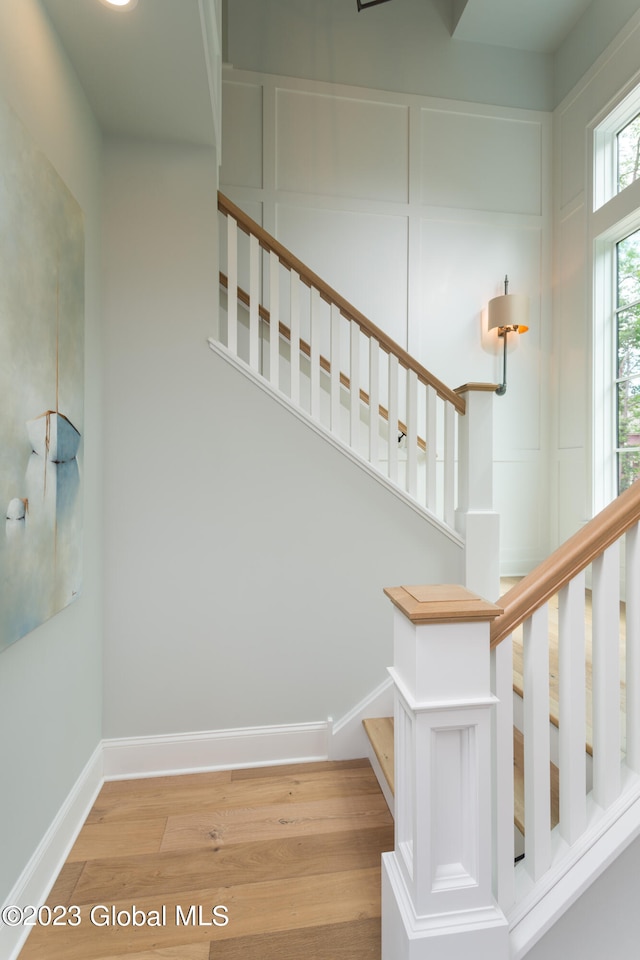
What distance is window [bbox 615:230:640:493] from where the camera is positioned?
2.98 m

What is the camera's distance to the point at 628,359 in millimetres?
3059

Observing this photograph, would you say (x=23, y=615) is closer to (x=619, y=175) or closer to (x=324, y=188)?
(x=324, y=188)

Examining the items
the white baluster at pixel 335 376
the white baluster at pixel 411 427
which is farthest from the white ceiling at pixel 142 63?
the white baluster at pixel 411 427

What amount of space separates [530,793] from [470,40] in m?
4.49

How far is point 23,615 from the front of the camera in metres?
1.28

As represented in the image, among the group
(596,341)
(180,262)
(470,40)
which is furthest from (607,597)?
(470,40)

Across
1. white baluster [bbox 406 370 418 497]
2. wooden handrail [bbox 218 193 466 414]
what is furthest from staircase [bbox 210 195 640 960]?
wooden handrail [bbox 218 193 466 414]

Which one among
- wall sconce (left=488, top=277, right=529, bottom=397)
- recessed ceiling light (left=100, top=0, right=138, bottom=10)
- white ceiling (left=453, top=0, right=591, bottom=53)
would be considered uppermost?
white ceiling (left=453, top=0, right=591, bottom=53)

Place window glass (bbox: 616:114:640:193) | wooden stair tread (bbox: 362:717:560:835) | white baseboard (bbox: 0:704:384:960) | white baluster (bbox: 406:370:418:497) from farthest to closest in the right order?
window glass (bbox: 616:114:640:193)
white baluster (bbox: 406:370:418:497)
white baseboard (bbox: 0:704:384:960)
wooden stair tread (bbox: 362:717:560:835)

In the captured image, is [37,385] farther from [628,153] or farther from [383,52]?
[628,153]

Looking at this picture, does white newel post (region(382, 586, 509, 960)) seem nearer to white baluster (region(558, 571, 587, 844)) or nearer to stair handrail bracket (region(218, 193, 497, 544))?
white baluster (region(558, 571, 587, 844))

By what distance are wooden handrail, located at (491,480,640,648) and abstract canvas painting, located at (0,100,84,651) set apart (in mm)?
1255

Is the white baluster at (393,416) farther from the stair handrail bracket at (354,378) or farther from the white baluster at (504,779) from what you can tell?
the white baluster at (504,779)

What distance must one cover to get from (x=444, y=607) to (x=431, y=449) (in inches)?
48.9
